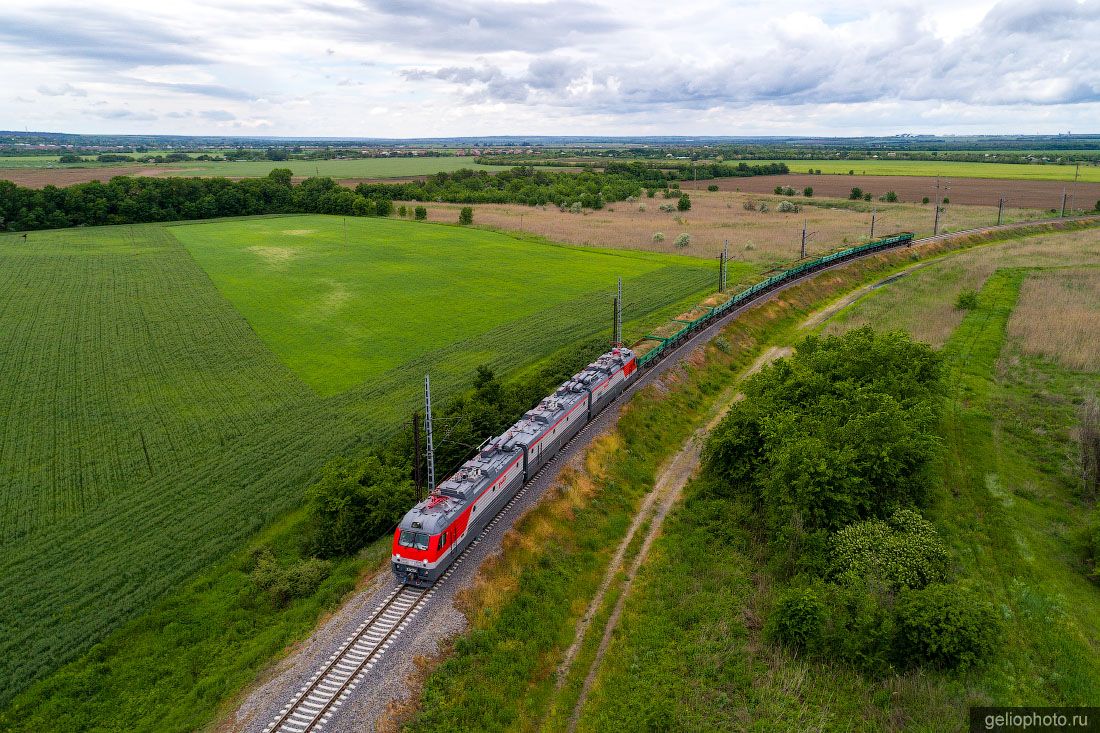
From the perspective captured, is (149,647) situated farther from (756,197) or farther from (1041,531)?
(756,197)

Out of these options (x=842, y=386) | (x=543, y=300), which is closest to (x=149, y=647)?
(x=842, y=386)

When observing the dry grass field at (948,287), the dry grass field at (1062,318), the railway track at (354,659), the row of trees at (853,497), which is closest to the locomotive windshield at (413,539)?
the railway track at (354,659)

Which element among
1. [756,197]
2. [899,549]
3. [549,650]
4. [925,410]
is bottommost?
[549,650]

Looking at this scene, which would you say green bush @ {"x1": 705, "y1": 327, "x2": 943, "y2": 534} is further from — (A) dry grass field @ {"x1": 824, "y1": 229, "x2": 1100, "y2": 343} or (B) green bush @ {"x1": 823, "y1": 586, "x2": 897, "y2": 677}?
(A) dry grass field @ {"x1": 824, "y1": 229, "x2": 1100, "y2": 343}

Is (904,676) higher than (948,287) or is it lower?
lower

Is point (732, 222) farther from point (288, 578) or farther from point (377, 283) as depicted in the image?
point (288, 578)

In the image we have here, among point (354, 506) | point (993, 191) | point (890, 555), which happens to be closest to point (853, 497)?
point (890, 555)

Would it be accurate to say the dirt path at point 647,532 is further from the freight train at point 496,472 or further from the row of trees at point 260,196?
the row of trees at point 260,196
